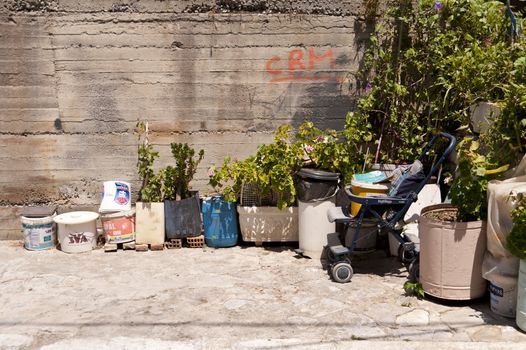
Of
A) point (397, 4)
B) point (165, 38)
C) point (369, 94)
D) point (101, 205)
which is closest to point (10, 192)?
point (101, 205)

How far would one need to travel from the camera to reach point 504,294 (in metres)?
4.66

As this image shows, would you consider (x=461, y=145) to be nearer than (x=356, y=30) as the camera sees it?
Yes

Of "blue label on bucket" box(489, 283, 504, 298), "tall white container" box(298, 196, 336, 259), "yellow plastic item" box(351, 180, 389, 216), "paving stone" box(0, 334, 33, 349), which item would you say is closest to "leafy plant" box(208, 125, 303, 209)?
"tall white container" box(298, 196, 336, 259)

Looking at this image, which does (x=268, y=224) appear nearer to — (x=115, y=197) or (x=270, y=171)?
(x=270, y=171)

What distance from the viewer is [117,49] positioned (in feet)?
22.1

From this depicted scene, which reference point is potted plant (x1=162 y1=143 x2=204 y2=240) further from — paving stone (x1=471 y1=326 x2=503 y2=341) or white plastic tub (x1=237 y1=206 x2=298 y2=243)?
paving stone (x1=471 y1=326 x2=503 y2=341)

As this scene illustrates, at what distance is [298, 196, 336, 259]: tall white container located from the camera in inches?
245

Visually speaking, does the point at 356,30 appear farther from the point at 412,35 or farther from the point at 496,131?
the point at 496,131

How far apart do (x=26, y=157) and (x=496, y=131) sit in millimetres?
5249

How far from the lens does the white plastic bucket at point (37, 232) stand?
6621mm

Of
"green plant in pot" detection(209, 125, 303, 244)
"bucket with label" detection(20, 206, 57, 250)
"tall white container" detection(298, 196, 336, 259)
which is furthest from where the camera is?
"bucket with label" detection(20, 206, 57, 250)

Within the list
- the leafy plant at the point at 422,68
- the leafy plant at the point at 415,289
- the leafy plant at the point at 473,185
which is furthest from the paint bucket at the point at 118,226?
the leafy plant at the point at 473,185

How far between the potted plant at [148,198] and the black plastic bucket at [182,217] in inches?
3.2

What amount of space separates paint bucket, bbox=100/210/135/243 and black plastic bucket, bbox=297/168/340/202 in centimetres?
204
